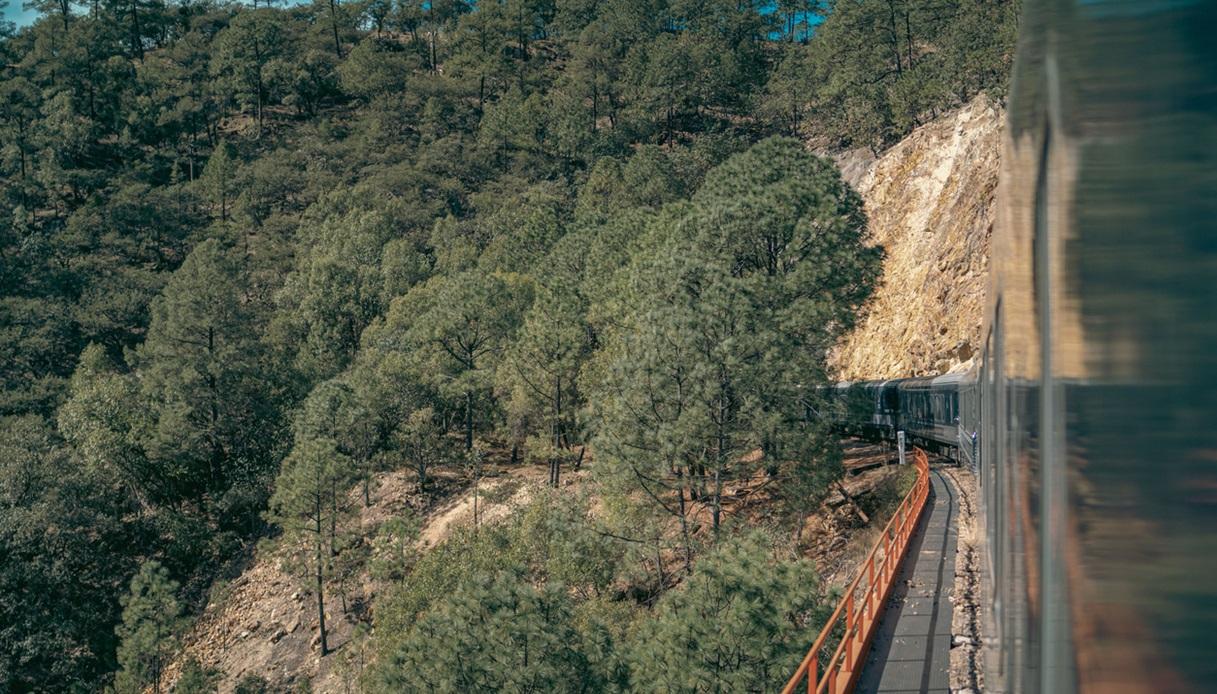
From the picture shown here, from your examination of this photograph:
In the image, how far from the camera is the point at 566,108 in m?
116

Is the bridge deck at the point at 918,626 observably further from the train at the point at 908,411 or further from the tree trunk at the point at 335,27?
the tree trunk at the point at 335,27

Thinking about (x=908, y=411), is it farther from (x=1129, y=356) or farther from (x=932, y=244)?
(x=1129, y=356)

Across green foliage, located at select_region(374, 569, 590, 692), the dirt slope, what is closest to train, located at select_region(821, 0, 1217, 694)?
green foliage, located at select_region(374, 569, 590, 692)

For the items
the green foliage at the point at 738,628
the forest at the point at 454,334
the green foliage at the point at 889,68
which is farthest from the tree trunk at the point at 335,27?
the green foliage at the point at 738,628

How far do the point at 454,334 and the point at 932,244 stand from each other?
2394 cm

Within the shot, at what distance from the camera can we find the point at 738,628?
52.7 ft

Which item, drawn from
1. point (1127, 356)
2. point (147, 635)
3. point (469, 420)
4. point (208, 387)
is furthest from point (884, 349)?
Result: point (1127, 356)

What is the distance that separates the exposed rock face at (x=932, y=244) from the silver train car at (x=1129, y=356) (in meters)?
35.1

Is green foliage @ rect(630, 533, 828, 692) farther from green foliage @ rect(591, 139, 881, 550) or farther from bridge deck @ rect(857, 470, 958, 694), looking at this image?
green foliage @ rect(591, 139, 881, 550)

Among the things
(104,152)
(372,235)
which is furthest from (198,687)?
(104,152)

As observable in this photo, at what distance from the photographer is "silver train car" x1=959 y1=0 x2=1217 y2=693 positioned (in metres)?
1.33

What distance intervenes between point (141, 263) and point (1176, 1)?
10958 centimetres

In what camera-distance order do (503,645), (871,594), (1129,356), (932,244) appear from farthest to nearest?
(932,244), (503,645), (871,594), (1129,356)

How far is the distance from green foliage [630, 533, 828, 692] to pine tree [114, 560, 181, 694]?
96.2ft
